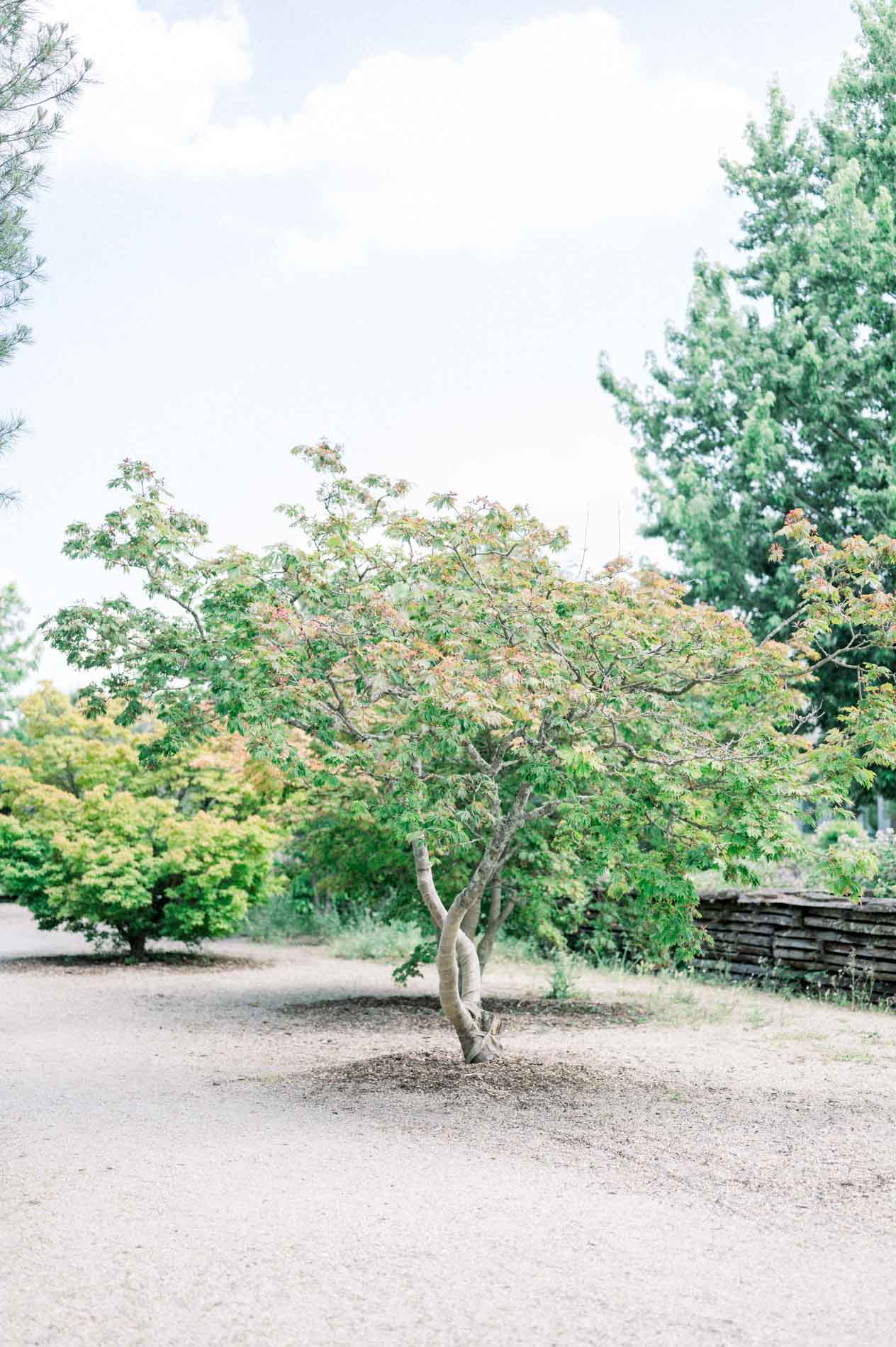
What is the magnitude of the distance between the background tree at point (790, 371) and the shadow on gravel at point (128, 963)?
28.6ft

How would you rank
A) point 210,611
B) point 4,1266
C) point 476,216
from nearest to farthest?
point 4,1266 → point 210,611 → point 476,216

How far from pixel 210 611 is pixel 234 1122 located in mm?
2559

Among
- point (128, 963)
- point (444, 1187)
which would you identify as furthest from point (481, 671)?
point (128, 963)

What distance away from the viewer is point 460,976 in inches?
293

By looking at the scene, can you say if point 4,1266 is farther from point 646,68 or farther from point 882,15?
point 882,15

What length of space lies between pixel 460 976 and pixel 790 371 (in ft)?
41.1

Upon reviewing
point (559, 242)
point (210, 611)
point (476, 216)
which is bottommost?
point (210, 611)

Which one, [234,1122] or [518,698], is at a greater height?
[518,698]

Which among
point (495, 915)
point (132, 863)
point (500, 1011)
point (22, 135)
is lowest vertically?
point (500, 1011)

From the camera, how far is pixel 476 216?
14.2 metres

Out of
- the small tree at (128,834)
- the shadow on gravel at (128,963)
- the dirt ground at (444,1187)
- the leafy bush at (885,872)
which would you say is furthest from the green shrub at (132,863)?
the leafy bush at (885,872)

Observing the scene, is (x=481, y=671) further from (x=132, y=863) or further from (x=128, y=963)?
(x=128, y=963)

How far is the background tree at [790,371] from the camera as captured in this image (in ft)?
54.9

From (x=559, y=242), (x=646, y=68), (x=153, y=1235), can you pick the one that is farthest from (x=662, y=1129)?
(x=559, y=242)
